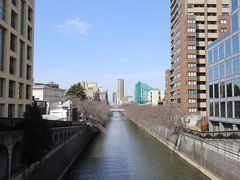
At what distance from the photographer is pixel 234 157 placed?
112 feet

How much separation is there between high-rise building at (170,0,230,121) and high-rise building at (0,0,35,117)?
57200mm

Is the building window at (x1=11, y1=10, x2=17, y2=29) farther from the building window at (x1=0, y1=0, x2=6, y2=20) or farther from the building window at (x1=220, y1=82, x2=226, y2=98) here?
the building window at (x1=220, y1=82, x2=226, y2=98)

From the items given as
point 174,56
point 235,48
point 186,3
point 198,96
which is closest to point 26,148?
point 235,48

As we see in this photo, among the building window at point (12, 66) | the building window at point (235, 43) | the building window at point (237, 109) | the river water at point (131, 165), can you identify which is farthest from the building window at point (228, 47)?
the building window at point (12, 66)

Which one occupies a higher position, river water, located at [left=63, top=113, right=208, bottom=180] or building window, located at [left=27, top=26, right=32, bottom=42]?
building window, located at [left=27, top=26, right=32, bottom=42]

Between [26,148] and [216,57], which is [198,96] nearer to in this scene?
[216,57]

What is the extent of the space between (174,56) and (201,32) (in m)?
17.7

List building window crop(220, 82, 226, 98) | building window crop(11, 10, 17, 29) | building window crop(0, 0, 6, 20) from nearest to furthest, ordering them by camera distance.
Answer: building window crop(0, 0, 6, 20), building window crop(11, 10, 17, 29), building window crop(220, 82, 226, 98)

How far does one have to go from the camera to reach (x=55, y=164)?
39344mm

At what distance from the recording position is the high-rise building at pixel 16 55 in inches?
1586

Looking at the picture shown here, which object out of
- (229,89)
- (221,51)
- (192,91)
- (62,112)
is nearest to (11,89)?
(229,89)

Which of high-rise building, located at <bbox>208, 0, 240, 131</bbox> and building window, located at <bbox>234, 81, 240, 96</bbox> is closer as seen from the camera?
building window, located at <bbox>234, 81, 240, 96</bbox>

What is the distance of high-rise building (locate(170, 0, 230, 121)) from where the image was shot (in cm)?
10119

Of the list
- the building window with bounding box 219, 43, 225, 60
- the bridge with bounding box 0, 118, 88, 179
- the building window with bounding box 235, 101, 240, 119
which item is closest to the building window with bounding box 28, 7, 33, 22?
the bridge with bounding box 0, 118, 88, 179
